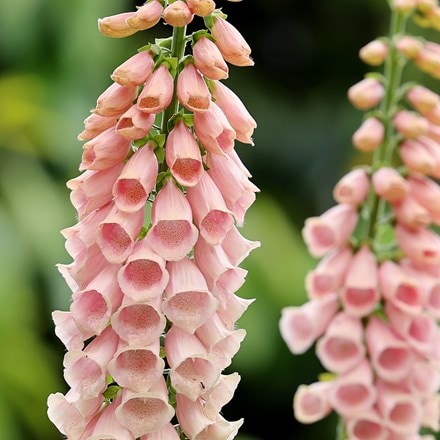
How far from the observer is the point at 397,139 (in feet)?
6.31

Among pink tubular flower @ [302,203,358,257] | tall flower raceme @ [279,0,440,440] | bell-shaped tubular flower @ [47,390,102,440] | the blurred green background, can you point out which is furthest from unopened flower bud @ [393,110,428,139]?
the blurred green background

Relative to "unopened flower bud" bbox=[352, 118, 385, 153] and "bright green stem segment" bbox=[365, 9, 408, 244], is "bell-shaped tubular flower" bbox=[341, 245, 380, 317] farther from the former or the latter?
"unopened flower bud" bbox=[352, 118, 385, 153]

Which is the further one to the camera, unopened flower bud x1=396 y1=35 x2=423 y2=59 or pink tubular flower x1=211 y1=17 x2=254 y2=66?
unopened flower bud x1=396 y1=35 x2=423 y2=59

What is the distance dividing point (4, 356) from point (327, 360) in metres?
1.75

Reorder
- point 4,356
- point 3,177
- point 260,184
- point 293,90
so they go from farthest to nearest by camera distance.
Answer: point 293,90
point 260,184
point 3,177
point 4,356

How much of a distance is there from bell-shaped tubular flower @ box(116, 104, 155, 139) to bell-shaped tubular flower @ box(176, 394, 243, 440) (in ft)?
1.13

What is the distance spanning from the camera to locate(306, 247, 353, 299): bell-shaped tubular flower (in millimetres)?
1908

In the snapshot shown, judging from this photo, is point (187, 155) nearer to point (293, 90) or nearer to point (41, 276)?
point (41, 276)

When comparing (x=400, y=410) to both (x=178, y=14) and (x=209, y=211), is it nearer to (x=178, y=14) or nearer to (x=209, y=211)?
(x=209, y=211)

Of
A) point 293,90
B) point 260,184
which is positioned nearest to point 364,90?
point 260,184

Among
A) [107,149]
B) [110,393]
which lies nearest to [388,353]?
[110,393]

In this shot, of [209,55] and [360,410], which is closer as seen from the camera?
[209,55]

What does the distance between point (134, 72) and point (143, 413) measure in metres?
0.42

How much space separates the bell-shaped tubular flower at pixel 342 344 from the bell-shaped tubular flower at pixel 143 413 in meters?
0.54
